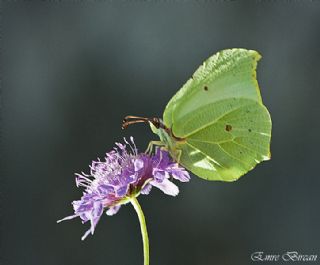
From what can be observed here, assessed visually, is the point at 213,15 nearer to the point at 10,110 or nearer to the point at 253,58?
the point at 10,110

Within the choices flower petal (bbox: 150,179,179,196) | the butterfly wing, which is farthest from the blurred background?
flower petal (bbox: 150,179,179,196)

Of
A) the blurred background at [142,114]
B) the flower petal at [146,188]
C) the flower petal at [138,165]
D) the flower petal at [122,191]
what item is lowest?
the blurred background at [142,114]

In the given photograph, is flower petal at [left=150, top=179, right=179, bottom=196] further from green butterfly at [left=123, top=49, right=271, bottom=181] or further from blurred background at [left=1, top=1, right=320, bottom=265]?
blurred background at [left=1, top=1, right=320, bottom=265]

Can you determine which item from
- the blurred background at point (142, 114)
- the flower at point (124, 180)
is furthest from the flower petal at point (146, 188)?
the blurred background at point (142, 114)

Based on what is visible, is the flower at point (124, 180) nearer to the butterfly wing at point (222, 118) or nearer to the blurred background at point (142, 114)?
the butterfly wing at point (222, 118)

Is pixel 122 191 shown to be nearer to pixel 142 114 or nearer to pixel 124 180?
pixel 124 180

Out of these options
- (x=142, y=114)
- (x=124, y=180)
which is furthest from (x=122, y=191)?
(x=142, y=114)
